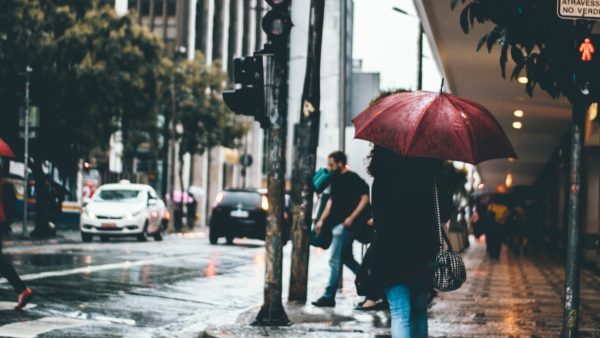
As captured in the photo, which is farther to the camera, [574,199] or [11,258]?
[11,258]

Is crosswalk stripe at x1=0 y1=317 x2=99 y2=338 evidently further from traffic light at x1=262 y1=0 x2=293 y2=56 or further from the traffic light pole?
traffic light at x1=262 y1=0 x2=293 y2=56

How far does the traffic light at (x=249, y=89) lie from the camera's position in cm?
1072

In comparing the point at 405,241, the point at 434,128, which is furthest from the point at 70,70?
the point at 405,241

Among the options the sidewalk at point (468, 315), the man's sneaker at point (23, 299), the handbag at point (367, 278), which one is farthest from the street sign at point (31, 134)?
the handbag at point (367, 278)

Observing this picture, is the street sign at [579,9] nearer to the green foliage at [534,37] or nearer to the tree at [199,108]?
the green foliage at [534,37]

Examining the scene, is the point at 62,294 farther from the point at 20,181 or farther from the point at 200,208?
the point at 200,208

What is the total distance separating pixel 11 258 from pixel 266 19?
10132 millimetres

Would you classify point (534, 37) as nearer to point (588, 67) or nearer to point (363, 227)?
point (588, 67)

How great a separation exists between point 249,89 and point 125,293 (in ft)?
14.2

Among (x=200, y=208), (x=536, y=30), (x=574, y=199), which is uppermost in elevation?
(x=536, y=30)

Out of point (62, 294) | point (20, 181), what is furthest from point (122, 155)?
point (62, 294)

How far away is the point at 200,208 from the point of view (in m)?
68.1

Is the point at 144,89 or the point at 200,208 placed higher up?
the point at 144,89

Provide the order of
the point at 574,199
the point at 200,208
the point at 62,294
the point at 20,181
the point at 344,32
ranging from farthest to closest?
the point at 200,208 → the point at 20,181 → the point at 344,32 → the point at 62,294 → the point at 574,199
